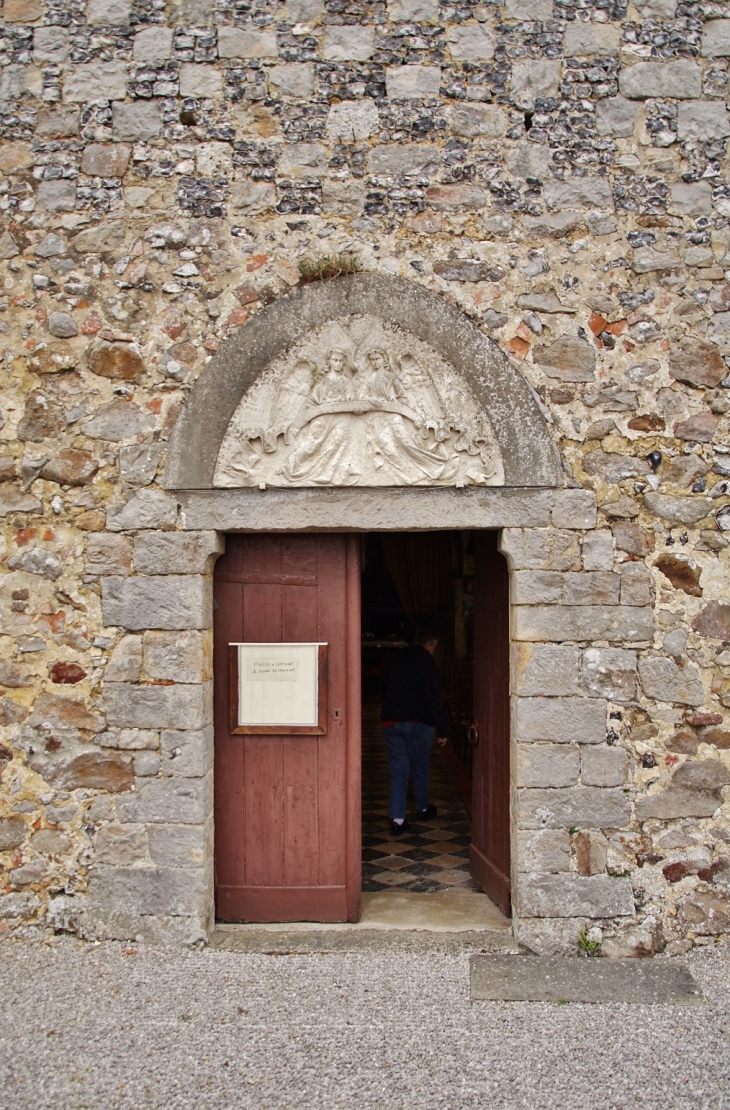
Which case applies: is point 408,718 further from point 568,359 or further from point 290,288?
point 290,288

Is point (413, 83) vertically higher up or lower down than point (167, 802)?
higher up

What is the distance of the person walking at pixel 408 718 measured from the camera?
592 cm

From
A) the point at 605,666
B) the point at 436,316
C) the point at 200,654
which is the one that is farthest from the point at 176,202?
the point at 605,666

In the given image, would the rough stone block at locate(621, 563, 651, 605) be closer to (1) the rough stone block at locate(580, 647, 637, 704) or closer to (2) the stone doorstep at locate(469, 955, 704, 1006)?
(1) the rough stone block at locate(580, 647, 637, 704)

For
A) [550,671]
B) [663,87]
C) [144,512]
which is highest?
[663,87]

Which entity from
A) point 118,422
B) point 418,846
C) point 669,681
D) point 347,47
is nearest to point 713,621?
point 669,681

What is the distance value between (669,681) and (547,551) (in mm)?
811

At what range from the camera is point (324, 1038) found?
3377 mm

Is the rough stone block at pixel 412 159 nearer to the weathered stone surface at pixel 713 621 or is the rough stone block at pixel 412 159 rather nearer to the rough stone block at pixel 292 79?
the rough stone block at pixel 292 79

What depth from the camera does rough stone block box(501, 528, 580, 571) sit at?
415cm

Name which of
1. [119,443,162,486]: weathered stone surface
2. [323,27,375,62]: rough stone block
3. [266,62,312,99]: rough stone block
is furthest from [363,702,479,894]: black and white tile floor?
[323,27,375,62]: rough stone block

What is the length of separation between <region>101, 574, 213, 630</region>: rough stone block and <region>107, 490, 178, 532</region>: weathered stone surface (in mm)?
241

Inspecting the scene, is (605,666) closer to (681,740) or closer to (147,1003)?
(681,740)

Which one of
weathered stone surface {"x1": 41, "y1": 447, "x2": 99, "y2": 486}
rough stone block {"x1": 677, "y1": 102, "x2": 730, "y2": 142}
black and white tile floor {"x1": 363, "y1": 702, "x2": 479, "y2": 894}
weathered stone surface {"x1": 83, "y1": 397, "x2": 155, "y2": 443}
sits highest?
rough stone block {"x1": 677, "y1": 102, "x2": 730, "y2": 142}
